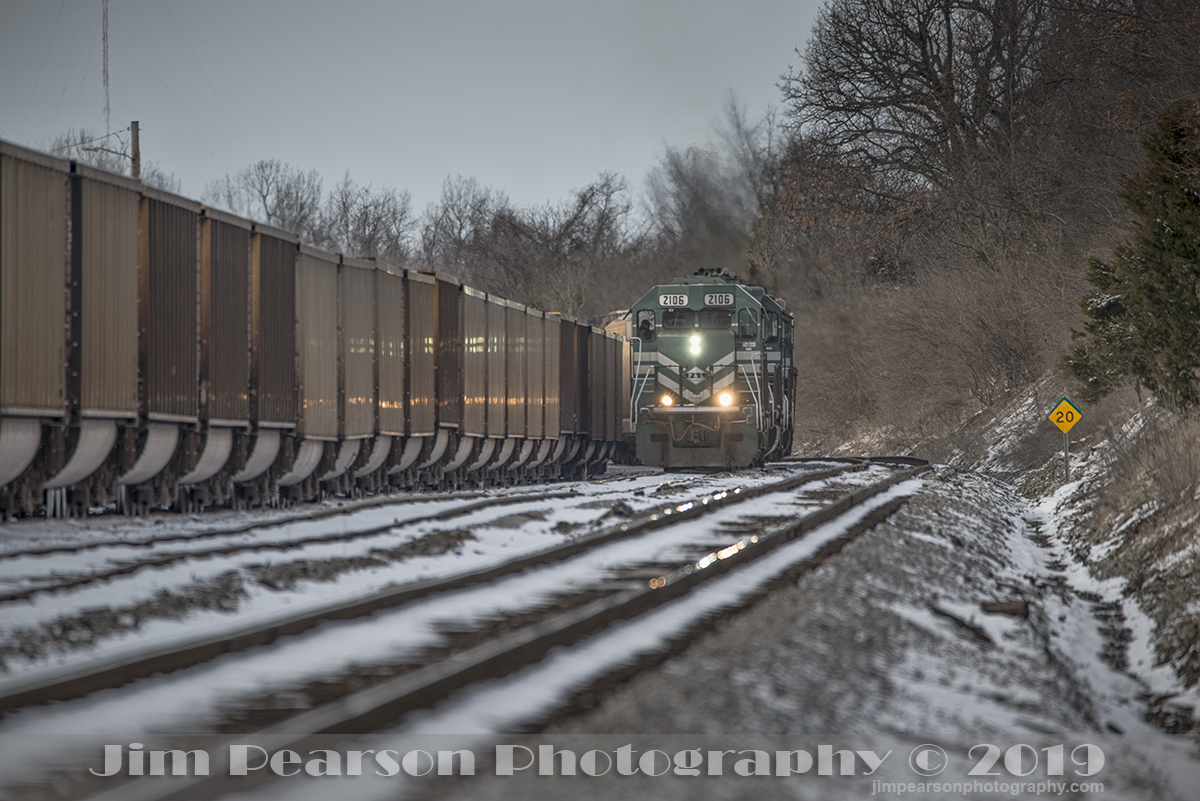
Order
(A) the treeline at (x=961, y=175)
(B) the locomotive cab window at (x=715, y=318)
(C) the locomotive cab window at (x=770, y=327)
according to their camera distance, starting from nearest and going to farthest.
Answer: (B) the locomotive cab window at (x=715, y=318), (C) the locomotive cab window at (x=770, y=327), (A) the treeline at (x=961, y=175)

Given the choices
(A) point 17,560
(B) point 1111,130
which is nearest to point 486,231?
(B) point 1111,130

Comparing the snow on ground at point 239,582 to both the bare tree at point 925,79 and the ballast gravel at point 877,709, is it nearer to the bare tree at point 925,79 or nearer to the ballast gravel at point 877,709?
the ballast gravel at point 877,709

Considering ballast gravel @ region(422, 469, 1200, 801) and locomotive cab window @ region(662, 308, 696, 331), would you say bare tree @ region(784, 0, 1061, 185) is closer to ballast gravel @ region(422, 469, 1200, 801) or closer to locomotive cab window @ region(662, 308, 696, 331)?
locomotive cab window @ region(662, 308, 696, 331)

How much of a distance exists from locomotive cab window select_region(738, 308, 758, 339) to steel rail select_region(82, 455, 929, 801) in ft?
47.5

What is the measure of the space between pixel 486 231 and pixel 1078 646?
7007 centimetres

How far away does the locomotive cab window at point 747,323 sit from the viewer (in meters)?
21.8

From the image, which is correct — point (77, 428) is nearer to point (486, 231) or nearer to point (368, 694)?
point (368, 694)

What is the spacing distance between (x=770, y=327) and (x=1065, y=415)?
21.2ft

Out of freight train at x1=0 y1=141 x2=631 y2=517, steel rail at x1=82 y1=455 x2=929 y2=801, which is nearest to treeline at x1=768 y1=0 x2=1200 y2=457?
freight train at x1=0 y1=141 x2=631 y2=517

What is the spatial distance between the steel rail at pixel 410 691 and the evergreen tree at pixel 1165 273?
10.7 meters

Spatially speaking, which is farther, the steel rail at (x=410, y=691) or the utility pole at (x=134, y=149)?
the utility pole at (x=134, y=149)

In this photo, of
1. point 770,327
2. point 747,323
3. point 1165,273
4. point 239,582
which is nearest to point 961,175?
point 770,327

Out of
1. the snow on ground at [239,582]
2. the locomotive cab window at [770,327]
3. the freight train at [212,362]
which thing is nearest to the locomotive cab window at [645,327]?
the locomotive cab window at [770,327]

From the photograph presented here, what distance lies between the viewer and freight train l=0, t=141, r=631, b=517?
1021 centimetres
